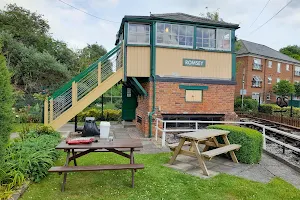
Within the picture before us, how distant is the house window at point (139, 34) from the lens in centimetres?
935

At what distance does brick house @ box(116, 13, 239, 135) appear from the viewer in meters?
9.38

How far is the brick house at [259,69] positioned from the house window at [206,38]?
733 inches

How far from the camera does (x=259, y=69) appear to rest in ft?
95.6

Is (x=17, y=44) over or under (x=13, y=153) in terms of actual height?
over

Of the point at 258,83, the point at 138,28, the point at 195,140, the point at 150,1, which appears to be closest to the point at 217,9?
the point at 258,83

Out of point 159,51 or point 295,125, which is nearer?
point 159,51

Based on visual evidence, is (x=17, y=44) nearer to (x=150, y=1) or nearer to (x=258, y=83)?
(x=150, y=1)

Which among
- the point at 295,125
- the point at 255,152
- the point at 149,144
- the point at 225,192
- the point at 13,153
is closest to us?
the point at 225,192

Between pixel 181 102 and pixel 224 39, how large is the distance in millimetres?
3494

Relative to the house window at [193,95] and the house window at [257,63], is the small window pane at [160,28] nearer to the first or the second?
the house window at [193,95]

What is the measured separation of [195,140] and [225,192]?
123cm

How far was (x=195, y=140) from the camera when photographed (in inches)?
191

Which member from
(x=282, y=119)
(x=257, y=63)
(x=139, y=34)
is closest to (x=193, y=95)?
(x=139, y=34)

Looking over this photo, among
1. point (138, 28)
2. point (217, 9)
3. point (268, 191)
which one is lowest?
point (268, 191)
